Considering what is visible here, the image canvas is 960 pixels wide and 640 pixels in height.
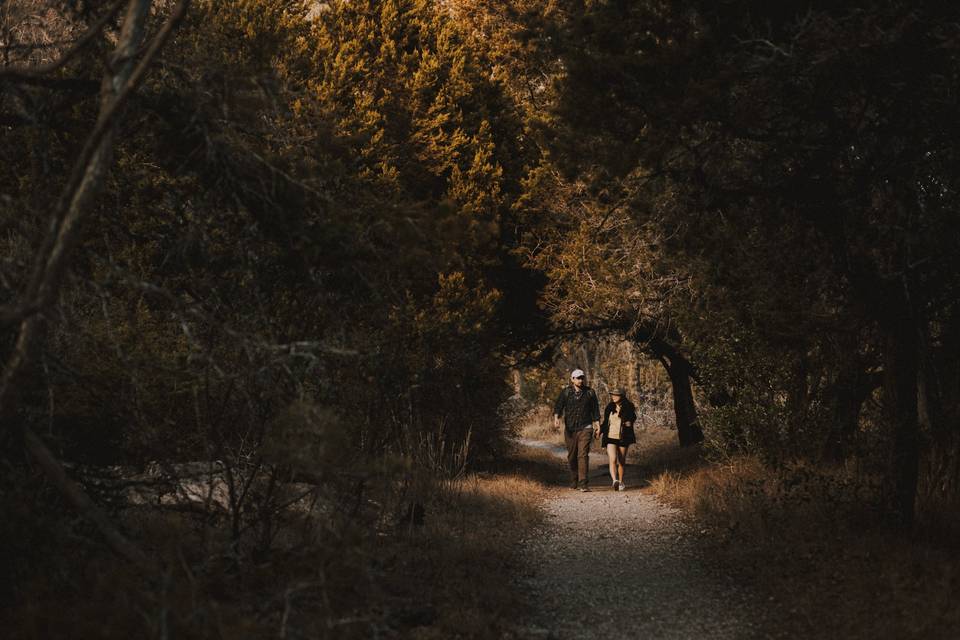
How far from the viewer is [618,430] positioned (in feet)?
51.0

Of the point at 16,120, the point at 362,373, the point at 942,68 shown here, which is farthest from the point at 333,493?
the point at 942,68

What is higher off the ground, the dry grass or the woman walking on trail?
the woman walking on trail

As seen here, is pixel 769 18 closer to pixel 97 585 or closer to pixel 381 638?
pixel 381 638

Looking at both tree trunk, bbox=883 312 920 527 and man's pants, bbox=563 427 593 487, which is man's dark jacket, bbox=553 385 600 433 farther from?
tree trunk, bbox=883 312 920 527

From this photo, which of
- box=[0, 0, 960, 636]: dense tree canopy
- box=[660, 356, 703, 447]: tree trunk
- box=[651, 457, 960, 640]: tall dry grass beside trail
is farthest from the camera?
box=[660, 356, 703, 447]: tree trunk

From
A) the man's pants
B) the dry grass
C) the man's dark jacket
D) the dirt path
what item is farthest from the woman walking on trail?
the dirt path

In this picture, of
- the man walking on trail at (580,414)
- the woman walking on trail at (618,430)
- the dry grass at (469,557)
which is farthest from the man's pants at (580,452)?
the dry grass at (469,557)

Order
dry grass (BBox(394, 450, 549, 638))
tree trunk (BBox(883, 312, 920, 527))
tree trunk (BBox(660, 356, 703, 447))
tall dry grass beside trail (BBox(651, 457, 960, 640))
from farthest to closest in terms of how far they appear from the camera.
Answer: tree trunk (BBox(660, 356, 703, 447)) → tree trunk (BBox(883, 312, 920, 527)) → dry grass (BBox(394, 450, 549, 638)) → tall dry grass beside trail (BBox(651, 457, 960, 640))

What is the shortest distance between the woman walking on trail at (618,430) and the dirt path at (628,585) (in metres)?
3.70

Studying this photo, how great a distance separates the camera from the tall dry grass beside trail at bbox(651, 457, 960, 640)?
596 cm

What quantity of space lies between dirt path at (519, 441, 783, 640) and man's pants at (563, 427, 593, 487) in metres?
3.82

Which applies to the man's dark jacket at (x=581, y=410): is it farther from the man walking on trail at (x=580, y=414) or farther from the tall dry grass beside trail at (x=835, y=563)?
the tall dry grass beside trail at (x=835, y=563)

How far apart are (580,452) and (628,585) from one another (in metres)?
8.35

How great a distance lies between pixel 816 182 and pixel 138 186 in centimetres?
549
